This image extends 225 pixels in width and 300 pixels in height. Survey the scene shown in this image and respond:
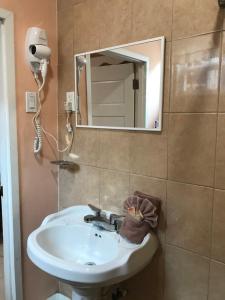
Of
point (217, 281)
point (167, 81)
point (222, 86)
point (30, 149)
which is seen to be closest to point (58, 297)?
point (30, 149)

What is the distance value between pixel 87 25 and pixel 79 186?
969 millimetres

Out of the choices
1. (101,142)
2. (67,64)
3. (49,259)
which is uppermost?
(67,64)

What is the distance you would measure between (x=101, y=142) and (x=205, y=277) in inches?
33.9

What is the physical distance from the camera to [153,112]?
130 cm

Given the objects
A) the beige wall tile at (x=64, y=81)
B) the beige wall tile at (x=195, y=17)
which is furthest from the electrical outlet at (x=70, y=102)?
the beige wall tile at (x=195, y=17)

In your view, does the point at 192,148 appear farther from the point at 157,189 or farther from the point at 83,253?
the point at 83,253

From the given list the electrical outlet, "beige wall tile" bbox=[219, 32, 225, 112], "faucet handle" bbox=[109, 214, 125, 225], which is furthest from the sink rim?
the electrical outlet

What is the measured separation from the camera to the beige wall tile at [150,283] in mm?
1355

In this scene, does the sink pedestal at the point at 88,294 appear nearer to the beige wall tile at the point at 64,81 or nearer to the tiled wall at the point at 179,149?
the tiled wall at the point at 179,149

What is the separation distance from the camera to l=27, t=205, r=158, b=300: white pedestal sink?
1062 millimetres

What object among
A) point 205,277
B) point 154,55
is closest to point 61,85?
point 154,55

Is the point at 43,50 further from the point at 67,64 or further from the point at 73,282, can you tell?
the point at 73,282

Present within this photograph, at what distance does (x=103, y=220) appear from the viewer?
1439 millimetres

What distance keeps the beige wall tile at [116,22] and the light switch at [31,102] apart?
50 centimetres
